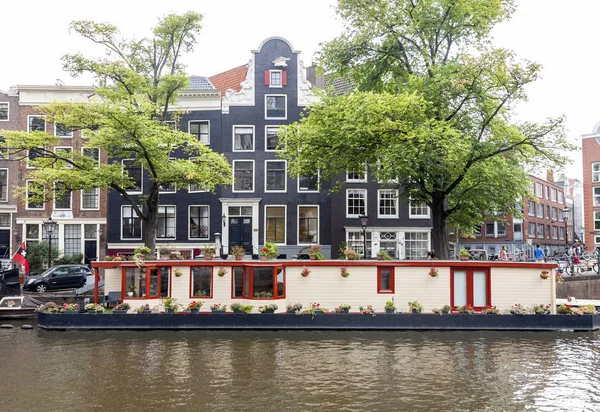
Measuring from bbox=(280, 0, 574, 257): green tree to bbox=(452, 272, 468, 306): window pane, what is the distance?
393cm

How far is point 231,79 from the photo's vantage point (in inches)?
1660

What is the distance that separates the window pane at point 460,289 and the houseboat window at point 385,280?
2508 mm

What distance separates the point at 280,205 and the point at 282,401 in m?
24.9

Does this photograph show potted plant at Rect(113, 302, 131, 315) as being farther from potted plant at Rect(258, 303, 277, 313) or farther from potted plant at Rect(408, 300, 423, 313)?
potted plant at Rect(408, 300, 423, 313)

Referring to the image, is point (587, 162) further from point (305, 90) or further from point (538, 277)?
point (538, 277)

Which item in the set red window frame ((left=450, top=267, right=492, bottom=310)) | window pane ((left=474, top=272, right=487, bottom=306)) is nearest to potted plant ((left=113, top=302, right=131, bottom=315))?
red window frame ((left=450, top=267, right=492, bottom=310))

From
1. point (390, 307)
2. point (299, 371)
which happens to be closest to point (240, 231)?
point (390, 307)

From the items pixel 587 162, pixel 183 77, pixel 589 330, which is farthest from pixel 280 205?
pixel 587 162

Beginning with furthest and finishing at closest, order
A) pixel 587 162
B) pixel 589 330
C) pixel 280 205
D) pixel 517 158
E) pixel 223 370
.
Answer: pixel 587 162 → pixel 280 205 → pixel 517 158 → pixel 589 330 → pixel 223 370

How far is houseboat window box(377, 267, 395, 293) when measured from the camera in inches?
879

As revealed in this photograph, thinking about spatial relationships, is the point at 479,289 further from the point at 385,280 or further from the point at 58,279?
the point at 58,279

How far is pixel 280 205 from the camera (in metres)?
37.4

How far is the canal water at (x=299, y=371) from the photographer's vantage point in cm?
1288

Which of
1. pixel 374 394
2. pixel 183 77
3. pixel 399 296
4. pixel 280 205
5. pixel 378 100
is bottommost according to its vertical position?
pixel 374 394
